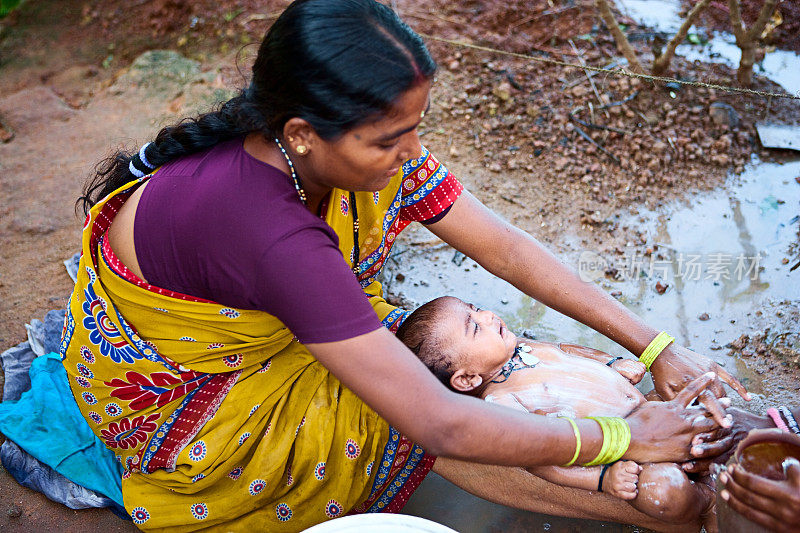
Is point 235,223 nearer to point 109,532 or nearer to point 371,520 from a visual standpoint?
point 371,520

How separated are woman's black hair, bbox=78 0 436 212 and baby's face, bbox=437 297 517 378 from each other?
2.96 feet

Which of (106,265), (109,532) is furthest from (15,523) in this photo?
(106,265)

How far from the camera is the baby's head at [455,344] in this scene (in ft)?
7.44

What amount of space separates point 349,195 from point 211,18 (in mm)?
3745

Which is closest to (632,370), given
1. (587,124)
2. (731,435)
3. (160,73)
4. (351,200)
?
(731,435)

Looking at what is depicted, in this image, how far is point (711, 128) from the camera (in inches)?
150

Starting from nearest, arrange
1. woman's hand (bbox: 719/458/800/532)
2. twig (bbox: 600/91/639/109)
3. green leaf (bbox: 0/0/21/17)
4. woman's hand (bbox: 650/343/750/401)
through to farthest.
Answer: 1. woman's hand (bbox: 719/458/800/532)
2. woman's hand (bbox: 650/343/750/401)
3. twig (bbox: 600/91/639/109)
4. green leaf (bbox: 0/0/21/17)

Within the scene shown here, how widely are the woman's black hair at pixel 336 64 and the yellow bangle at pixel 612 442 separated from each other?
996 millimetres

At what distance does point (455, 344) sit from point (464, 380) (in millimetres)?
132

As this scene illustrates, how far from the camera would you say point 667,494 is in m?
1.77

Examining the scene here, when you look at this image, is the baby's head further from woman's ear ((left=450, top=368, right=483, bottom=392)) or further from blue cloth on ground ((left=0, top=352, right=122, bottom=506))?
blue cloth on ground ((left=0, top=352, right=122, bottom=506))

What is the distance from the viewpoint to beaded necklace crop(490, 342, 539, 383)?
2.30 m

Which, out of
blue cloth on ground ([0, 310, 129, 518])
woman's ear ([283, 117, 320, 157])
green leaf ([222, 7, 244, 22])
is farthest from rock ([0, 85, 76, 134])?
woman's ear ([283, 117, 320, 157])

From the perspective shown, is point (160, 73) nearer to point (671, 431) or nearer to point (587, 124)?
point (587, 124)
